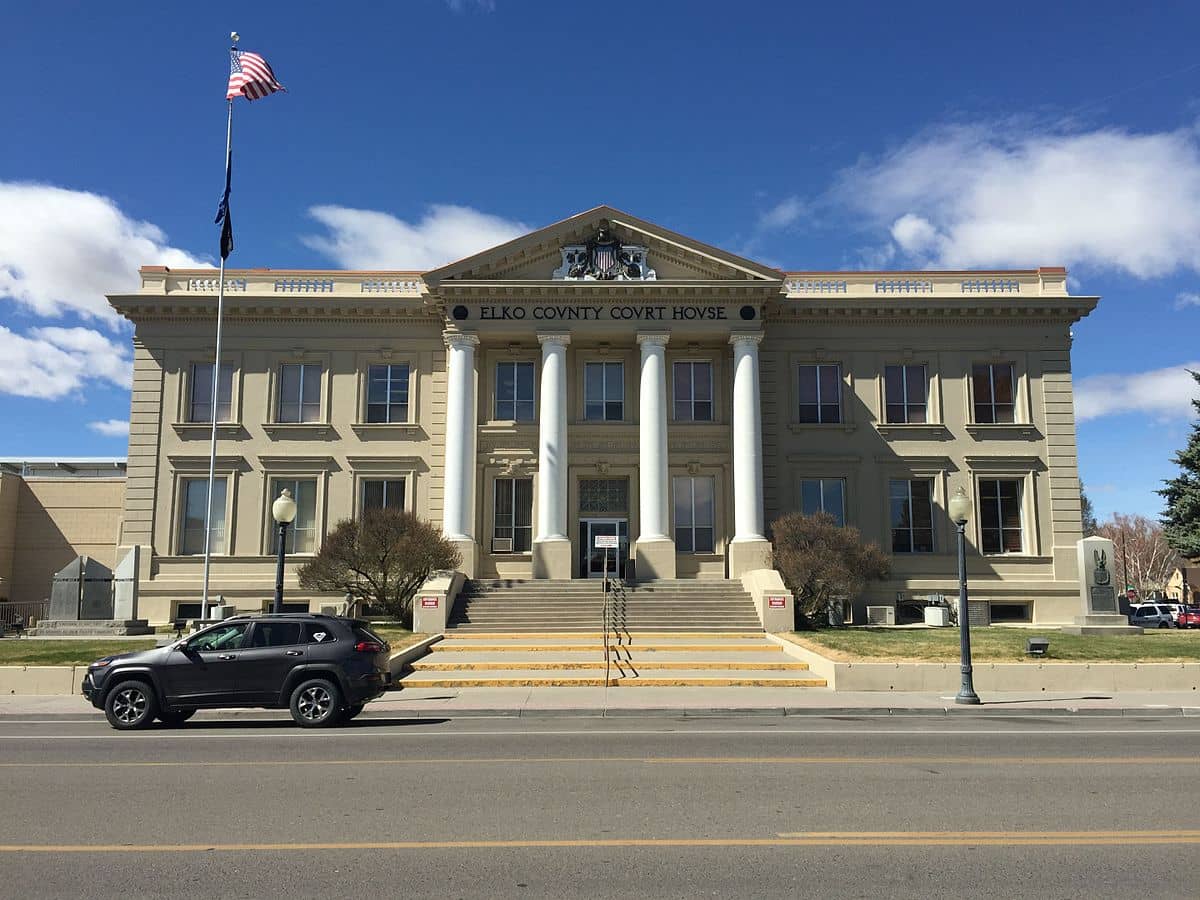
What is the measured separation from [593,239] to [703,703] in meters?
20.6

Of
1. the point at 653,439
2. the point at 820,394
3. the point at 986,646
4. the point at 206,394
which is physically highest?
the point at 820,394

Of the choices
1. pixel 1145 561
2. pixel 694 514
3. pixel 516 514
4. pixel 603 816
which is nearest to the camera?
pixel 603 816

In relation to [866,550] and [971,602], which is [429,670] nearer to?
[866,550]

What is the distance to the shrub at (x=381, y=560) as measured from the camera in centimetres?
2728

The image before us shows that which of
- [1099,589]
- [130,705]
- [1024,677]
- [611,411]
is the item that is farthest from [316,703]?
[1099,589]

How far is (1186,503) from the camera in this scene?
44281 mm

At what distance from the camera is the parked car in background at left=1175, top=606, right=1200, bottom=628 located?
1720 inches

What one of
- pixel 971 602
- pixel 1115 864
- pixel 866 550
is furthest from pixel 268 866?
pixel 971 602

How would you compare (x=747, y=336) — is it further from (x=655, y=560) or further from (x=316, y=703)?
(x=316, y=703)

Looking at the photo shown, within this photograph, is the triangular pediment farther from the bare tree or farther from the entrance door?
the bare tree

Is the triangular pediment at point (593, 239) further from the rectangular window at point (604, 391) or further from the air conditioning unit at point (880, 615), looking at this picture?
the air conditioning unit at point (880, 615)

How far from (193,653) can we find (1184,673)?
17.6 meters

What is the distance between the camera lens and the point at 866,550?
29.0 metres

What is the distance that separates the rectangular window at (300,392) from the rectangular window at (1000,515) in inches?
947
